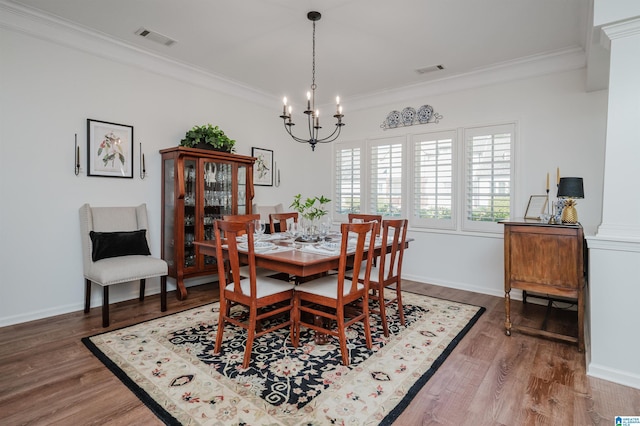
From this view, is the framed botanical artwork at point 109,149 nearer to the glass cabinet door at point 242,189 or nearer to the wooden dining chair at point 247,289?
the glass cabinet door at point 242,189

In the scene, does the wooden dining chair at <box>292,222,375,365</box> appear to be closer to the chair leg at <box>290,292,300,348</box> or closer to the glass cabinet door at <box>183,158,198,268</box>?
the chair leg at <box>290,292,300,348</box>

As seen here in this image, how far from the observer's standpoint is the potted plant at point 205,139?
13.1 ft

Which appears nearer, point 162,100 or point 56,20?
point 56,20

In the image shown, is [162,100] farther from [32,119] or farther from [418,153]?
[418,153]

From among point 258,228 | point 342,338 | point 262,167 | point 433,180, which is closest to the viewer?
point 342,338

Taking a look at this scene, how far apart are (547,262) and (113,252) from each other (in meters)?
3.93

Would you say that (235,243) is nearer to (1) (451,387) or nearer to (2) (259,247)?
(2) (259,247)

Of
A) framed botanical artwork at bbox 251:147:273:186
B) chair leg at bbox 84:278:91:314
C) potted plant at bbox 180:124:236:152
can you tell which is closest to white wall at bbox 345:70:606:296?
framed botanical artwork at bbox 251:147:273:186

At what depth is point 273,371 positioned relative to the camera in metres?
2.23

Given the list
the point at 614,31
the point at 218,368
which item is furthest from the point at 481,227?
the point at 218,368

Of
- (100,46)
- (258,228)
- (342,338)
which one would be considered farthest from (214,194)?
(342,338)

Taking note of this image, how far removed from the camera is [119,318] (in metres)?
3.18

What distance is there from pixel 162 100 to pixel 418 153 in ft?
11.2

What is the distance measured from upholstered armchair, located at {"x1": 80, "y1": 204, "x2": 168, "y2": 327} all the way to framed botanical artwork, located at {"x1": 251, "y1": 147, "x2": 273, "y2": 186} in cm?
188
